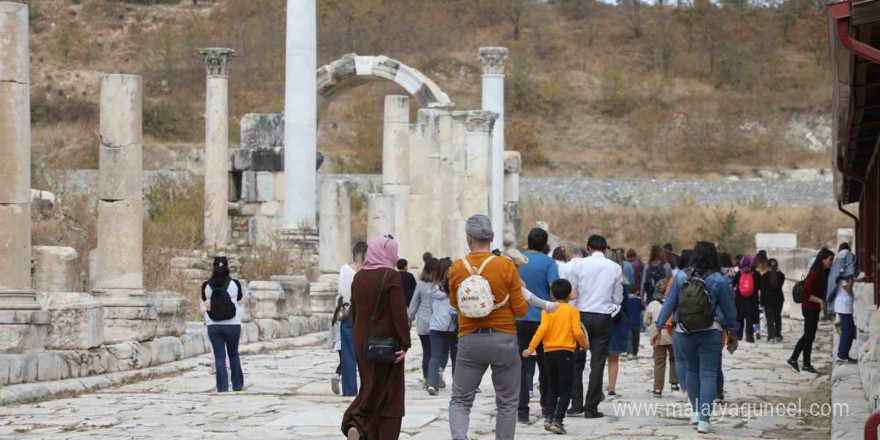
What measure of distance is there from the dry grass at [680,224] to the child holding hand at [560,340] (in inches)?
1438

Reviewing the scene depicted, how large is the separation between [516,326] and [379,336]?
2159mm

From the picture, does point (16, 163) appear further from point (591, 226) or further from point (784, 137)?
point (784, 137)

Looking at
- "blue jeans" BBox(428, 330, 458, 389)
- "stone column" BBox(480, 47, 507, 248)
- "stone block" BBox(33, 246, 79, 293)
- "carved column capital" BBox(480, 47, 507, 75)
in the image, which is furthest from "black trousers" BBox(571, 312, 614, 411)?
"carved column capital" BBox(480, 47, 507, 75)

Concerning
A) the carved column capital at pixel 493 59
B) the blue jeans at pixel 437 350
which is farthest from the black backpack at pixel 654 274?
the carved column capital at pixel 493 59

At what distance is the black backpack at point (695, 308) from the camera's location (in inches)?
389

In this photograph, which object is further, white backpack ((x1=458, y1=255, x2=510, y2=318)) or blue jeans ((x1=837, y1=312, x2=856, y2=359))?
blue jeans ((x1=837, y1=312, x2=856, y2=359))

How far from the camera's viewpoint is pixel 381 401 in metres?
8.31

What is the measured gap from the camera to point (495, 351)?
844 cm

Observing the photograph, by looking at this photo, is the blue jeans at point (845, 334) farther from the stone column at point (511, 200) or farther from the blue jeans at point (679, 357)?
the stone column at point (511, 200)

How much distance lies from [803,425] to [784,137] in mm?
59863

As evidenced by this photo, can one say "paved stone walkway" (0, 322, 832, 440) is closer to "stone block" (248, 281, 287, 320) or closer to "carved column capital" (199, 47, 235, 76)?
"stone block" (248, 281, 287, 320)

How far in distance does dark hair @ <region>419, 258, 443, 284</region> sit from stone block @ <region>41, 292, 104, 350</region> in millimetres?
3284

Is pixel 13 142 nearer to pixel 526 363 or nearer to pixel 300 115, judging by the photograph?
pixel 526 363

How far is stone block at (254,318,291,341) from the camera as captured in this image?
18.2 meters
